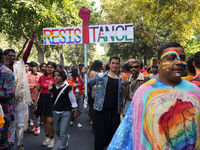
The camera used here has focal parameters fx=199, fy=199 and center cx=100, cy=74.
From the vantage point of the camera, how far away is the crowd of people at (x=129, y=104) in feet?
5.35

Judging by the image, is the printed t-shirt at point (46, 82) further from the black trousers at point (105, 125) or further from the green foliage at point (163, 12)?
the green foliage at point (163, 12)

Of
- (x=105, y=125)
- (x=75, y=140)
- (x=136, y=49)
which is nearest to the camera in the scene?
(x=105, y=125)

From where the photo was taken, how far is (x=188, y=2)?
37.1ft

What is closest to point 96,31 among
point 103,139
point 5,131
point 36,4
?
point 103,139

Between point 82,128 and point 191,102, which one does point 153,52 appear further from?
point 191,102

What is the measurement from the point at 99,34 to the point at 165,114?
13.5 ft

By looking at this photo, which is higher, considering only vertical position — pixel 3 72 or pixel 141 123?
pixel 3 72

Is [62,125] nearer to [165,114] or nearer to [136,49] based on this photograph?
[165,114]

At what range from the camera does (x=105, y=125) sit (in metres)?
4.31

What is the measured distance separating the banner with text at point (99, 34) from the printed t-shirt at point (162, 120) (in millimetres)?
Answer: 3772

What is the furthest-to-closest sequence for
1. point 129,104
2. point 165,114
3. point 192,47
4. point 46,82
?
point 192,47, point 46,82, point 129,104, point 165,114

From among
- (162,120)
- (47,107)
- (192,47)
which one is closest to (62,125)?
(47,107)

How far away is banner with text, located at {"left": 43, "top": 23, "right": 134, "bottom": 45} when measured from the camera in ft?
17.7

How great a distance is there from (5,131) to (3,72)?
0.95 metres
